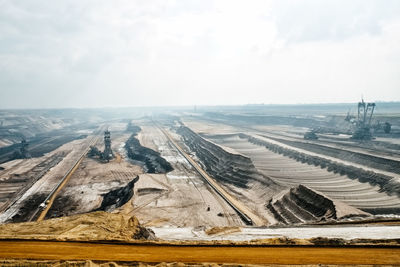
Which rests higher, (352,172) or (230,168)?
(352,172)

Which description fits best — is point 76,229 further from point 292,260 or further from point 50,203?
point 50,203

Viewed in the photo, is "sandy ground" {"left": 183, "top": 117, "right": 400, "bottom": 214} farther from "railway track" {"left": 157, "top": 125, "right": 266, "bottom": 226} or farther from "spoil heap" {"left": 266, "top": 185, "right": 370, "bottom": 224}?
"railway track" {"left": 157, "top": 125, "right": 266, "bottom": 226}

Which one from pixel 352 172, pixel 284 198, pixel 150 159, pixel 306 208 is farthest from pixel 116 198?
pixel 352 172

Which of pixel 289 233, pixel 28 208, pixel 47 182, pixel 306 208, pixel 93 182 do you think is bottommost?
pixel 28 208

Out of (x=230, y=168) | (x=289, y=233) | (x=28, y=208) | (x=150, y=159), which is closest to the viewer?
(x=289, y=233)

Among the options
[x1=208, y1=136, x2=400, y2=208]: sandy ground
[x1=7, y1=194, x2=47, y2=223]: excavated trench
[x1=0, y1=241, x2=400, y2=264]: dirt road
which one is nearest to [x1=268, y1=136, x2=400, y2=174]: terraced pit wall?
[x1=208, y1=136, x2=400, y2=208]: sandy ground

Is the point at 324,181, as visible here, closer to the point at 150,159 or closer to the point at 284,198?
the point at 284,198

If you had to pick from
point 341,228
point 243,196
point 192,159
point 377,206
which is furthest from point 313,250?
point 192,159
